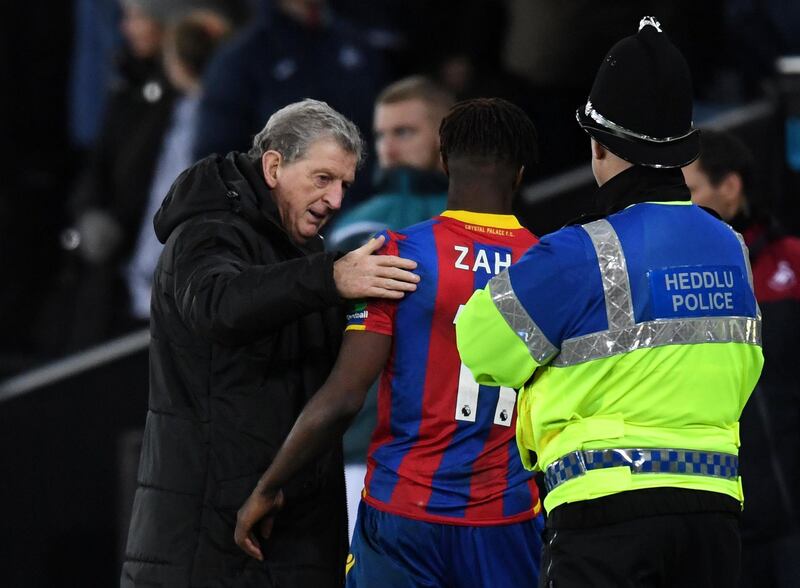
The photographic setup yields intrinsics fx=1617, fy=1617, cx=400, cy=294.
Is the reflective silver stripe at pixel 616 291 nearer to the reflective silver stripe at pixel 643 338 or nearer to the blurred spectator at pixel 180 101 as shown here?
the reflective silver stripe at pixel 643 338

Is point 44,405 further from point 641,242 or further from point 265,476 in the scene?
point 641,242

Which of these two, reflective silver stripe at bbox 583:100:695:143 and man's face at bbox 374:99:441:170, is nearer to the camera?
reflective silver stripe at bbox 583:100:695:143

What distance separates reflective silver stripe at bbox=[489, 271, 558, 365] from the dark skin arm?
1.90ft

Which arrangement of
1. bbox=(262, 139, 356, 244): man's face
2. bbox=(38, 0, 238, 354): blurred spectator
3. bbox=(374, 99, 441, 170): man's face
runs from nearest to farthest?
bbox=(262, 139, 356, 244): man's face, bbox=(374, 99, 441, 170): man's face, bbox=(38, 0, 238, 354): blurred spectator

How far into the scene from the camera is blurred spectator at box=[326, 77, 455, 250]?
5711 millimetres

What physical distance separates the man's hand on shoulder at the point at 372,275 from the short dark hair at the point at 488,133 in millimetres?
344

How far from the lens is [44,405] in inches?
308

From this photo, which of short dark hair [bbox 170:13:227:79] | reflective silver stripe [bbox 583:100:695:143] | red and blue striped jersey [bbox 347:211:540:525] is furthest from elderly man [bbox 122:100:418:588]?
short dark hair [bbox 170:13:227:79]

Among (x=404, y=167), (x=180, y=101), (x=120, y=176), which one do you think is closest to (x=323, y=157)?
(x=404, y=167)

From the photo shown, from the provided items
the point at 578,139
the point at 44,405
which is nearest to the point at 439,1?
the point at 578,139

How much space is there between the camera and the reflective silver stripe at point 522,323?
3.36 m

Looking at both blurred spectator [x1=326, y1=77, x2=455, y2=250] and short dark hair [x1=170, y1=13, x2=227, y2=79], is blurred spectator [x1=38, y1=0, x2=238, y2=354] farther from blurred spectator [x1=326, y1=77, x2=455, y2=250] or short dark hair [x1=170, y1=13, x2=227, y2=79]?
blurred spectator [x1=326, y1=77, x2=455, y2=250]

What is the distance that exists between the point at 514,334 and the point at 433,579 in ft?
2.88

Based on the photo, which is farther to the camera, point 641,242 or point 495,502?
point 495,502
